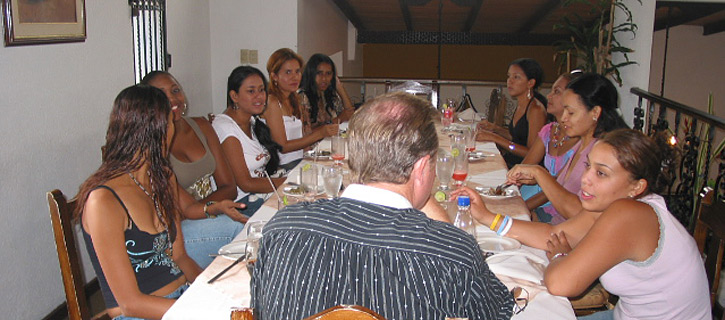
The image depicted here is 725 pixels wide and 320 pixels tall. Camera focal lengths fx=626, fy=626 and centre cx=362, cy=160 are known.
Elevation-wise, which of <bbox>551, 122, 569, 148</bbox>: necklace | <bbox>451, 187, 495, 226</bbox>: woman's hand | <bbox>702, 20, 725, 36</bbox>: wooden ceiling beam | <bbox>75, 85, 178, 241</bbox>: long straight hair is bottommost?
<bbox>451, 187, 495, 226</bbox>: woman's hand

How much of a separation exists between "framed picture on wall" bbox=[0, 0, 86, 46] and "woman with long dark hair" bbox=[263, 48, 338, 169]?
1204 mm

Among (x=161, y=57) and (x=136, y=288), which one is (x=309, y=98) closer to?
(x=161, y=57)

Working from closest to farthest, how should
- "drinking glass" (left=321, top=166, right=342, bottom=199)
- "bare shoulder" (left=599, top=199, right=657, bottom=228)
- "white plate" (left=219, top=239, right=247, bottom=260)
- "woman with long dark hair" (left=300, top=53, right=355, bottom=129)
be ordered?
"bare shoulder" (left=599, top=199, right=657, bottom=228) < "white plate" (left=219, top=239, right=247, bottom=260) < "drinking glass" (left=321, top=166, right=342, bottom=199) < "woman with long dark hair" (left=300, top=53, right=355, bottom=129)

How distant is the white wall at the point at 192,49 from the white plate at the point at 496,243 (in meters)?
3.09

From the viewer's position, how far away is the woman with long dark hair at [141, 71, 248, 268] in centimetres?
261

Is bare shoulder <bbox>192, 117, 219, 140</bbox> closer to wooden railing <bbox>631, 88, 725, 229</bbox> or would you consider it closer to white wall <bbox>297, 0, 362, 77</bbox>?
wooden railing <bbox>631, 88, 725, 229</bbox>

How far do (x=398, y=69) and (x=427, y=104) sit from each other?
10.2 m

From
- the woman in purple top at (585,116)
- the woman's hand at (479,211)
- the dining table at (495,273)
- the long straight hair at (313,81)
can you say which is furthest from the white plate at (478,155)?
the long straight hair at (313,81)

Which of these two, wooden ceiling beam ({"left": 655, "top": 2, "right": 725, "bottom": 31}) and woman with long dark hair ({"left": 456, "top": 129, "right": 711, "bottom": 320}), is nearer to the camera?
woman with long dark hair ({"left": 456, "top": 129, "right": 711, "bottom": 320})

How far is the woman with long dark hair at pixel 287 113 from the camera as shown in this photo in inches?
152

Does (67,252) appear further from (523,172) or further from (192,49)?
(192,49)

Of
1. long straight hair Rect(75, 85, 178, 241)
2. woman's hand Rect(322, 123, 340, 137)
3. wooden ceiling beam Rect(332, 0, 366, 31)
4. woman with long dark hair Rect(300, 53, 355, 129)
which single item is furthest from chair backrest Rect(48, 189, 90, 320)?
wooden ceiling beam Rect(332, 0, 366, 31)

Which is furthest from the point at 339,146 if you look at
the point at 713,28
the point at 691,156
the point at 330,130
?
the point at 713,28

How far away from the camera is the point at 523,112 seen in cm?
417
